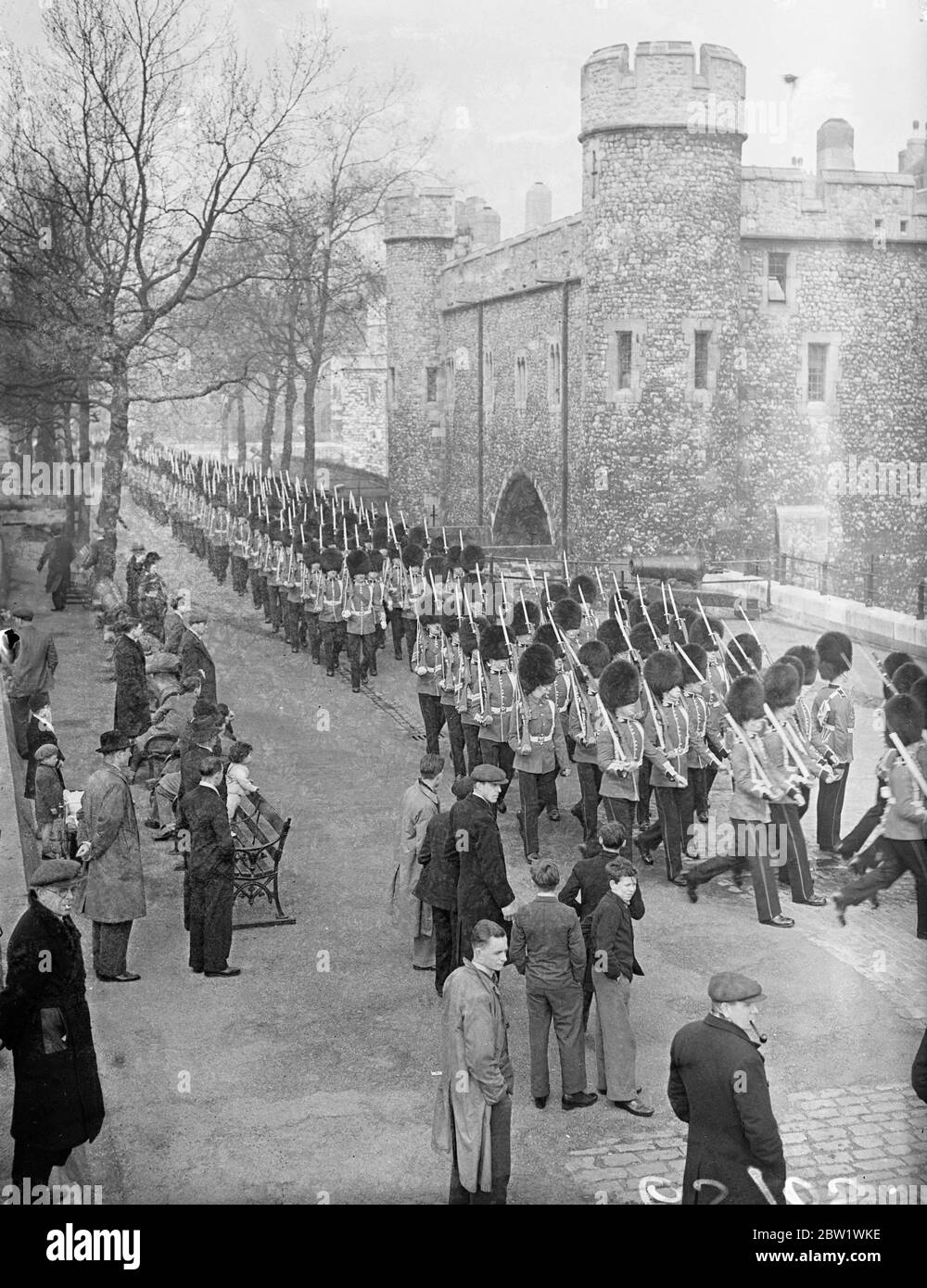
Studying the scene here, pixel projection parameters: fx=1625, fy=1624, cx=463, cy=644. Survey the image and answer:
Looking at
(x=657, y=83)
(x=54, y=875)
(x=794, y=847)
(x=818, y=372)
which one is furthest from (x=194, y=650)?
(x=818, y=372)

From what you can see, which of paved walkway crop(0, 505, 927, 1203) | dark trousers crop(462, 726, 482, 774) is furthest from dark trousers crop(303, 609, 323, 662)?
paved walkway crop(0, 505, 927, 1203)

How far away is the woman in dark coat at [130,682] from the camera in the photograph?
1453cm

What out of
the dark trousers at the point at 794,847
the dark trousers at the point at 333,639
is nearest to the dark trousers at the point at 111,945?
the dark trousers at the point at 794,847

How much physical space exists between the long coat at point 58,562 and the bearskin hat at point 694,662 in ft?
45.3

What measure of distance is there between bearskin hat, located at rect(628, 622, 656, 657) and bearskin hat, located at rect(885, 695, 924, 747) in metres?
4.29

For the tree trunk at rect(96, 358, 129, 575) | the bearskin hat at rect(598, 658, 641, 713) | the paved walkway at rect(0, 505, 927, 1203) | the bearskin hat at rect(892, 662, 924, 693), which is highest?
the tree trunk at rect(96, 358, 129, 575)

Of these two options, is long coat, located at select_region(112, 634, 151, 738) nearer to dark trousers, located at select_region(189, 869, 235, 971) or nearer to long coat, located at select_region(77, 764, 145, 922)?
long coat, located at select_region(77, 764, 145, 922)

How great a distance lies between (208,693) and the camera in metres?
→ 15.6

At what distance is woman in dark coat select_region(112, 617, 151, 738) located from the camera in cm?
1453

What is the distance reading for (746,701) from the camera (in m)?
11.1

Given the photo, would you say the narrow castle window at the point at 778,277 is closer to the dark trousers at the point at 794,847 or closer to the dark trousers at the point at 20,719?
the dark trousers at the point at 20,719

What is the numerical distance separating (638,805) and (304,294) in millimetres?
32821

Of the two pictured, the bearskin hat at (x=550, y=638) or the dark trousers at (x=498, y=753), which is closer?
the dark trousers at (x=498, y=753)

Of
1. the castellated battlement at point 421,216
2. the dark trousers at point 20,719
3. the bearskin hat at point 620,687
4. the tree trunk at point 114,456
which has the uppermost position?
the castellated battlement at point 421,216
